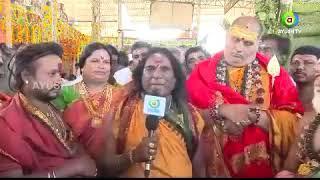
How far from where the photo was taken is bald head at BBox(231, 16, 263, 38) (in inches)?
163

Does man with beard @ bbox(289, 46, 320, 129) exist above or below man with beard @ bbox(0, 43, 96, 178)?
above

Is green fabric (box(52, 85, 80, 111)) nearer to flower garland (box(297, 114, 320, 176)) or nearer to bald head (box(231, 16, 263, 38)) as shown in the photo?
bald head (box(231, 16, 263, 38))

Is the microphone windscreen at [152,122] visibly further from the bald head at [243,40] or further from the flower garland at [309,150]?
the flower garland at [309,150]

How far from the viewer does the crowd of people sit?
4176mm

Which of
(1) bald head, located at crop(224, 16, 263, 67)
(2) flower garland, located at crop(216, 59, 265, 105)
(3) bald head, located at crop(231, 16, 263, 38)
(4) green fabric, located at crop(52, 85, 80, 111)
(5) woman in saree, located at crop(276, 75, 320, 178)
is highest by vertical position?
(3) bald head, located at crop(231, 16, 263, 38)

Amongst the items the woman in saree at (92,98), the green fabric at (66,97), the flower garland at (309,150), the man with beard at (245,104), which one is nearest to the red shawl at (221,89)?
the man with beard at (245,104)

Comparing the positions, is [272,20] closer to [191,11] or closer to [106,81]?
[191,11]

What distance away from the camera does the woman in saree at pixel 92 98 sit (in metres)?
4.20

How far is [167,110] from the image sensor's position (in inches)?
166

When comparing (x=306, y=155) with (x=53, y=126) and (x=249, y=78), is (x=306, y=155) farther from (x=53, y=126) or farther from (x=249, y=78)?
(x=53, y=126)

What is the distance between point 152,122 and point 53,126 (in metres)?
0.65

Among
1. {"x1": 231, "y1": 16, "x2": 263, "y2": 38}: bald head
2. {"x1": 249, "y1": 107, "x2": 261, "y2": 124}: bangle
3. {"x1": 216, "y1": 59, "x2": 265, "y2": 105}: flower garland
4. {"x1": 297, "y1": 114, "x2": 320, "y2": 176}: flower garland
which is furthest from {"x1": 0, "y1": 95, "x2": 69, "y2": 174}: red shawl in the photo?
{"x1": 297, "y1": 114, "x2": 320, "y2": 176}: flower garland

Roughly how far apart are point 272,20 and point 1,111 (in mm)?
1845

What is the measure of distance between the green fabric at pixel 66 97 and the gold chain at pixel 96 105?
46 millimetres
